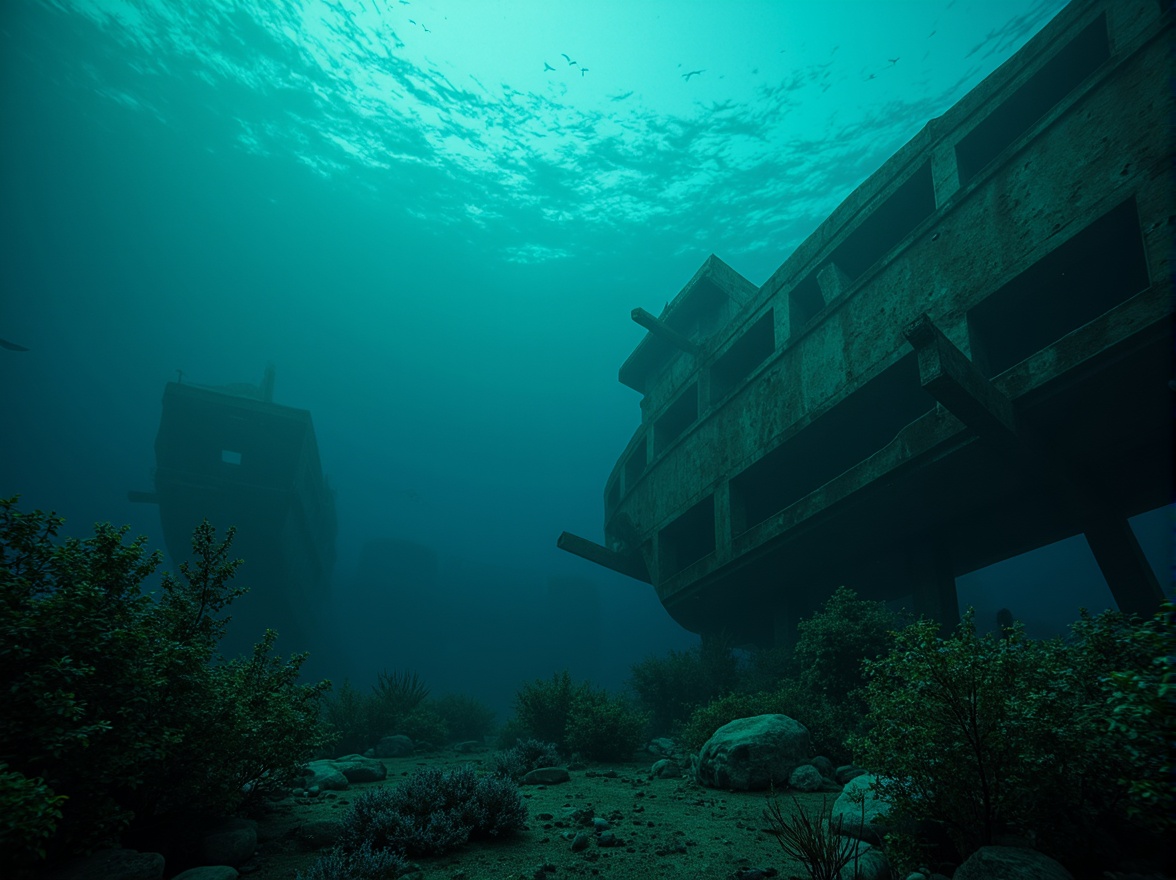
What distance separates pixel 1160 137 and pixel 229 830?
14596mm

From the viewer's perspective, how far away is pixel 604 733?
33.0ft

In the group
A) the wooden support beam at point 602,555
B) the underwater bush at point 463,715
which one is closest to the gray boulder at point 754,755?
the wooden support beam at point 602,555

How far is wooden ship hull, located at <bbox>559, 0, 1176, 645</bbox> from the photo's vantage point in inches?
310

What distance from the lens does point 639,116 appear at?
183 feet

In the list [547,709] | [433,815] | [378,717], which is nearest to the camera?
[433,815]

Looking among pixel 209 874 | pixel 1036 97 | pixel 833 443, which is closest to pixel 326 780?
pixel 209 874

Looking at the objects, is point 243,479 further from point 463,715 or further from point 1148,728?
point 1148,728

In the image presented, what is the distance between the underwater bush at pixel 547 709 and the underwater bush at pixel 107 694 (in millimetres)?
7528

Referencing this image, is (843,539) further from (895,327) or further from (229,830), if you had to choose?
(229,830)

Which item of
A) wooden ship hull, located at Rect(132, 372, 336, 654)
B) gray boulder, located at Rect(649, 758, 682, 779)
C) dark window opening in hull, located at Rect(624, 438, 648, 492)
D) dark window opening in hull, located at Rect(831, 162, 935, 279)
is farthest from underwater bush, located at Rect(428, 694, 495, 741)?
wooden ship hull, located at Rect(132, 372, 336, 654)

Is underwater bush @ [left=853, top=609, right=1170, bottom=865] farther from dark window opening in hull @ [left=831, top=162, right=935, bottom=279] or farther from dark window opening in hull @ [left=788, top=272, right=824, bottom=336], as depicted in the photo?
dark window opening in hull @ [left=831, top=162, right=935, bottom=279]

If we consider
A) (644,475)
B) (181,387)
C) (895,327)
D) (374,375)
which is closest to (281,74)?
(181,387)

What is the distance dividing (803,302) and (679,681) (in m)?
12.5

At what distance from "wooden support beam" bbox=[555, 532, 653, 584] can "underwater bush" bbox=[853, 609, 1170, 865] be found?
14.5 meters
